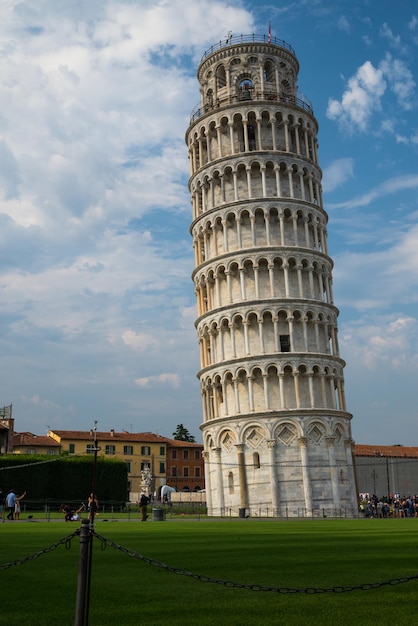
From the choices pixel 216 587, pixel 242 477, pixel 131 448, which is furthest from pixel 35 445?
pixel 216 587

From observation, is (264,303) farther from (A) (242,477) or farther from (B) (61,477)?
(B) (61,477)

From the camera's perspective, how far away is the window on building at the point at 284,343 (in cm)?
5903

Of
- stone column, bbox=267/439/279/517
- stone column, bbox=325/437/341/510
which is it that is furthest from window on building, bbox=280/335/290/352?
stone column, bbox=325/437/341/510

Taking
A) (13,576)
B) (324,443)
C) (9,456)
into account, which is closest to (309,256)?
(324,443)

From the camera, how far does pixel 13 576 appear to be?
41.2 feet

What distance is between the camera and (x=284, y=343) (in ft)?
194

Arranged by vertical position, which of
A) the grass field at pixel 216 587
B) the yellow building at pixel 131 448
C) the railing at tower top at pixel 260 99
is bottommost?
the grass field at pixel 216 587

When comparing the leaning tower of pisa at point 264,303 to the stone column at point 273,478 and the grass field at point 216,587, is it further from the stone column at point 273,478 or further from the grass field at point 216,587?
the grass field at point 216,587

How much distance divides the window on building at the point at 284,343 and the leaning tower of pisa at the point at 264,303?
1.20ft

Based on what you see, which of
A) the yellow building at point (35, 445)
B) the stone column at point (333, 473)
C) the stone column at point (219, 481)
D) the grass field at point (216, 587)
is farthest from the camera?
the yellow building at point (35, 445)

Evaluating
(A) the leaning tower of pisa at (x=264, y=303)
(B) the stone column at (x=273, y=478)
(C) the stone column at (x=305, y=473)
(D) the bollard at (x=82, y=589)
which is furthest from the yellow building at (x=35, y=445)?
(D) the bollard at (x=82, y=589)

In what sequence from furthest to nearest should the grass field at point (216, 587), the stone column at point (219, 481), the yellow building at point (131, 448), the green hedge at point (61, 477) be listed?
1. the yellow building at point (131, 448)
2. the green hedge at point (61, 477)
3. the stone column at point (219, 481)
4. the grass field at point (216, 587)

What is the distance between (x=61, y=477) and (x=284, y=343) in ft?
83.4

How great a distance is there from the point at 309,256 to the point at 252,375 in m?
11.8
